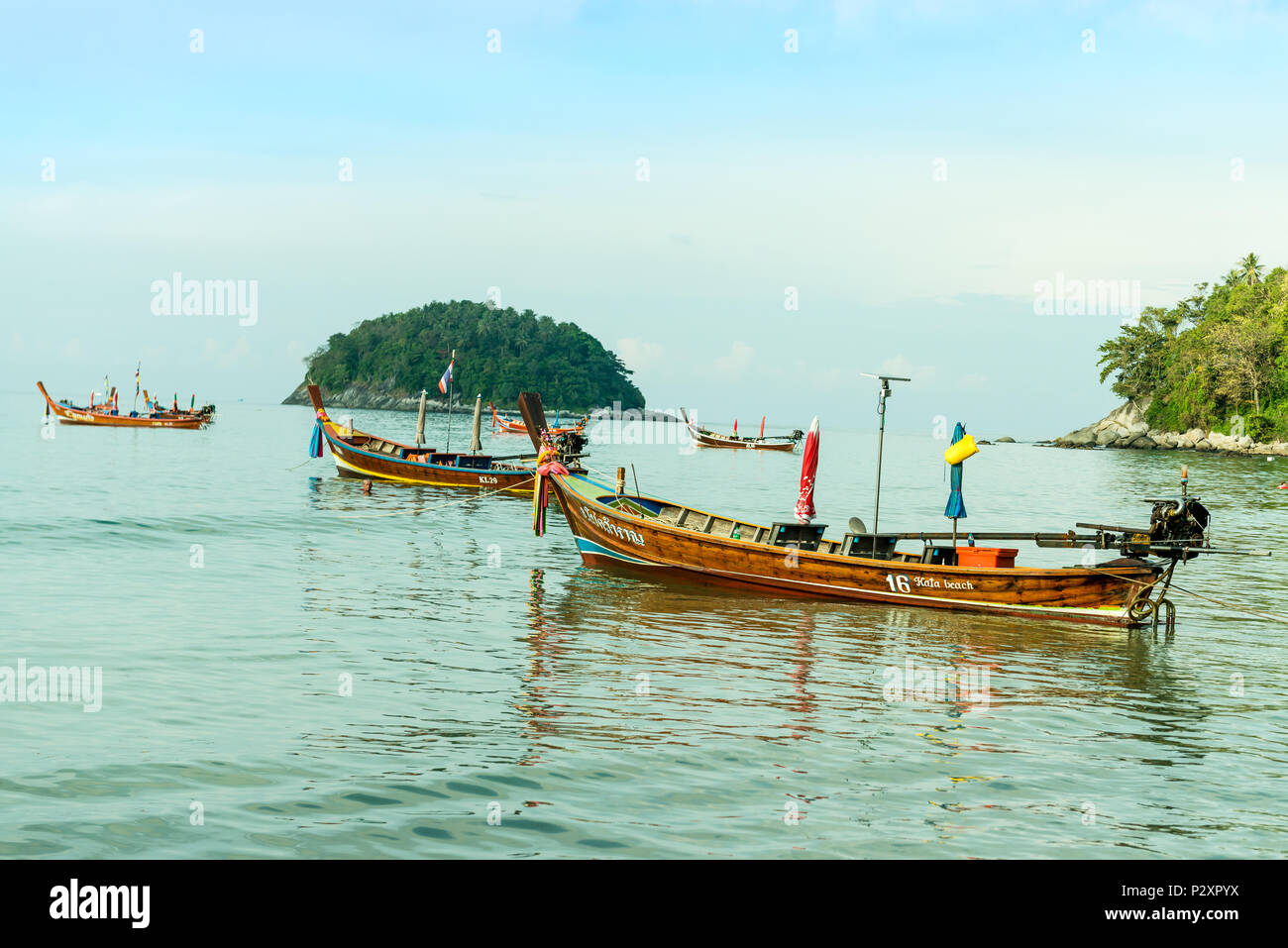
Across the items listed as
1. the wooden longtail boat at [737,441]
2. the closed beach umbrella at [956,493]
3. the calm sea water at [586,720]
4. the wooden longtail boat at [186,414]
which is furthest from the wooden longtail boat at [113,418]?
the closed beach umbrella at [956,493]

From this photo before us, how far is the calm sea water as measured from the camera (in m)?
8.66

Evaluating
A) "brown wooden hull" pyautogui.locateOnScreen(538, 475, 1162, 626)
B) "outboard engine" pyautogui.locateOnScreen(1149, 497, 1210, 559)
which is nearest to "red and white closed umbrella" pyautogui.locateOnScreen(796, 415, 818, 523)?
"brown wooden hull" pyautogui.locateOnScreen(538, 475, 1162, 626)

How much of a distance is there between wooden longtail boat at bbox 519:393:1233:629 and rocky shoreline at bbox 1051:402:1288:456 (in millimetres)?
97966

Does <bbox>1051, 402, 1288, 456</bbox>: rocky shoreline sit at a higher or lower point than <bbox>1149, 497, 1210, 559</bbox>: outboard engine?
higher

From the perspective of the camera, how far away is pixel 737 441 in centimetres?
11081

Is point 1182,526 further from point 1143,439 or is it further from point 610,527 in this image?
point 1143,439

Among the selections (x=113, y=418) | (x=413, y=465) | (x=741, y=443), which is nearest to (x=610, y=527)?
(x=413, y=465)

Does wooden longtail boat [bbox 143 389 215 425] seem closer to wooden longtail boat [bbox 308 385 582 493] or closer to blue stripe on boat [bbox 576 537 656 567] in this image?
wooden longtail boat [bbox 308 385 582 493]

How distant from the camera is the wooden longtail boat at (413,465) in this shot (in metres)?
45.5

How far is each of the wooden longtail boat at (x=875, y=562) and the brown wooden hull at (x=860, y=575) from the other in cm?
2
